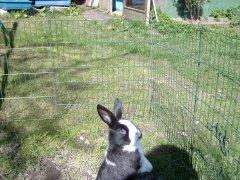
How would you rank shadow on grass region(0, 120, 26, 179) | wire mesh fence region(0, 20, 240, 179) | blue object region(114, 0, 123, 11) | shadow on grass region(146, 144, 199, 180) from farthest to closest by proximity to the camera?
blue object region(114, 0, 123, 11)
wire mesh fence region(0, 20, 240, 179)
shadow on grass region(0, 120, 26, 179)
shadow on grass region(146, 144, 199, 180)

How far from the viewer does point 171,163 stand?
4.34m

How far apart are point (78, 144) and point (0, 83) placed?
2.12 m

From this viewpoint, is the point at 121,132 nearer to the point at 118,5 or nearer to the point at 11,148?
the point at 11,148

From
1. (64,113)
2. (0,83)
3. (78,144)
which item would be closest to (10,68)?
(0,83)

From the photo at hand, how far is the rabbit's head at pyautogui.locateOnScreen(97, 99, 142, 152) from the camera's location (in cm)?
336

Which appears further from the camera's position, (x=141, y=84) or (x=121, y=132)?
(x=141, y=84)

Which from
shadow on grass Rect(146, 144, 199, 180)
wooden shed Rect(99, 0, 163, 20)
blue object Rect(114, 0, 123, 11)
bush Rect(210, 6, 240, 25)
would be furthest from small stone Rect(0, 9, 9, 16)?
shadow on grass Rect(146, 144, 199, 180)

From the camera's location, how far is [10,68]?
6953mm

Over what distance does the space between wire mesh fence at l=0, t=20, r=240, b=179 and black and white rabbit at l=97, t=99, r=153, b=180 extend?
0.93 meters

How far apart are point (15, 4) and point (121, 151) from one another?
1000 centimetres

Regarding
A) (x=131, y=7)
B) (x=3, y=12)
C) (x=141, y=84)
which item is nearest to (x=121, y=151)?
(x=141, y=84)

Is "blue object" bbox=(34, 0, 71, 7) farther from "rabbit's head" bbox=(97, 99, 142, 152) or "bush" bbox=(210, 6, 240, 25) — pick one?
"rabbit's head" bbox=(97, 99, 142, 152)

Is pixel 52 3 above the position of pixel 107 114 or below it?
below

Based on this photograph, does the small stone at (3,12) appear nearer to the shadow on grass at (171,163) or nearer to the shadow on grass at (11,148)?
the shadow on grass at (11,148)
